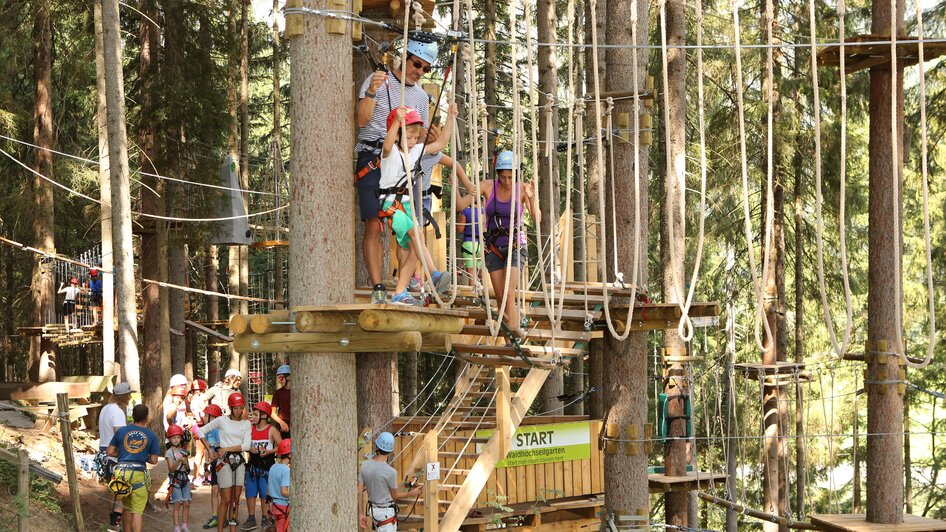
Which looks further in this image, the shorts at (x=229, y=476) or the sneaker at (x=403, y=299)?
the shorts at (x=229, y=476)

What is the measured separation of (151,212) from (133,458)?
964cm

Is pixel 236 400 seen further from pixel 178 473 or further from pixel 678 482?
pixel 678 482

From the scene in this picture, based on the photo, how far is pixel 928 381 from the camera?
78.4ft

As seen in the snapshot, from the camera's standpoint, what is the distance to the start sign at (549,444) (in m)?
10.4

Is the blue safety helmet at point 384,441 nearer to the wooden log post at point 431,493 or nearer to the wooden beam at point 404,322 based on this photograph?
the wooden log post at point 431,493

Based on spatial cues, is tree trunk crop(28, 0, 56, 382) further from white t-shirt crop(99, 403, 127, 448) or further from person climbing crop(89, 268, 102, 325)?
white t-shirt crop(99, 403, 127, 448)

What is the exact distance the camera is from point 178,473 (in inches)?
378

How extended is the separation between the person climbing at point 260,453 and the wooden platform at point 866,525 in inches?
182

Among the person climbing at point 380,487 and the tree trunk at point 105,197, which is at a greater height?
the tree trunk at point 105,197

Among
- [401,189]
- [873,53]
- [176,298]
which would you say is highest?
[873,53]

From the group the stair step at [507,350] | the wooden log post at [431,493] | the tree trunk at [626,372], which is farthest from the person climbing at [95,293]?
the wooden log post at [431,493]

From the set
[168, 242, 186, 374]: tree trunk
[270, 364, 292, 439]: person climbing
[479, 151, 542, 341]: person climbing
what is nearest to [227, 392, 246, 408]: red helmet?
[270, 364, 292, 439]: person climbing

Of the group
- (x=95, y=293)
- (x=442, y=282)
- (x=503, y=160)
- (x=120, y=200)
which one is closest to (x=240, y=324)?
(x=442, y=282)

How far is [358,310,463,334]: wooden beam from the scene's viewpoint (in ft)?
17.7
